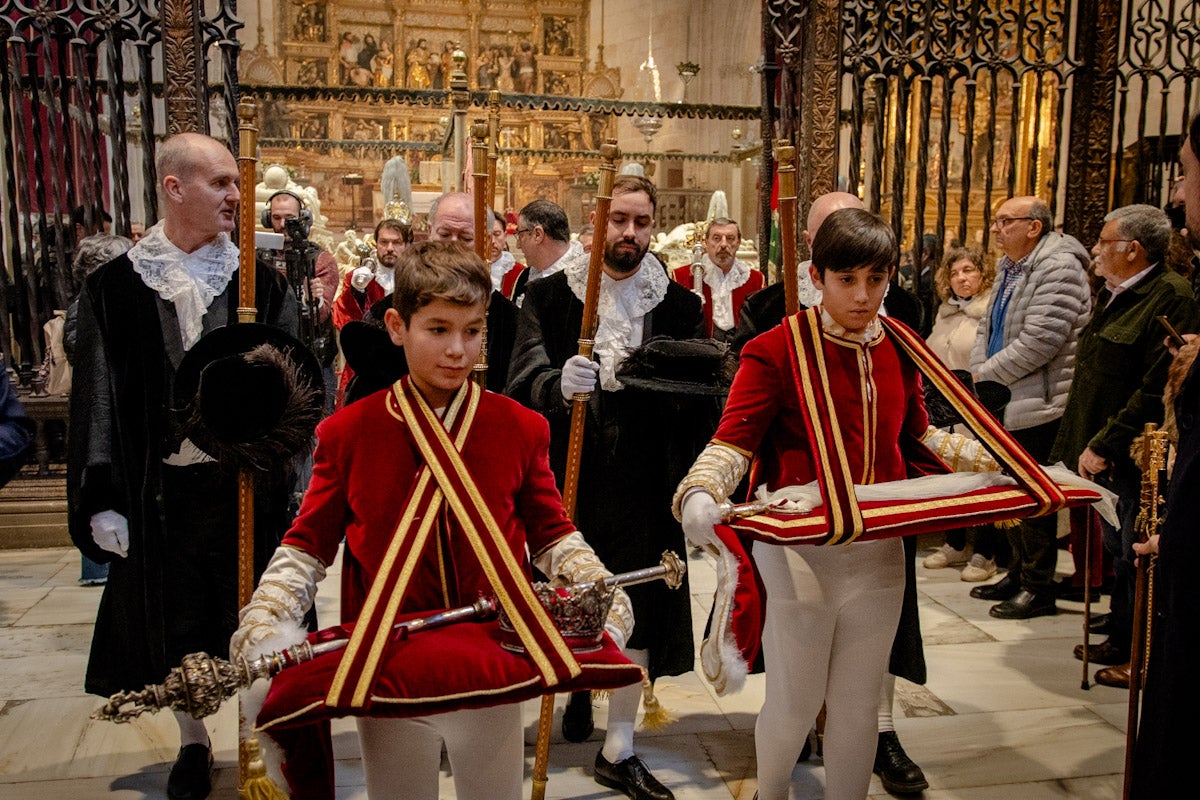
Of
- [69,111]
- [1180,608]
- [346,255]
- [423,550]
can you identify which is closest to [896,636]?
[1180,608]

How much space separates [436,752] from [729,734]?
1903 mm

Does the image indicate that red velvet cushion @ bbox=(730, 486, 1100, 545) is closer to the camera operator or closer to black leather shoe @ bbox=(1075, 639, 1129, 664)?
the camera operator

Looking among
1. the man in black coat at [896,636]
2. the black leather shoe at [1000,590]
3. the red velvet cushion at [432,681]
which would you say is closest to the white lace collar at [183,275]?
the red velvet cushion at [432,681]

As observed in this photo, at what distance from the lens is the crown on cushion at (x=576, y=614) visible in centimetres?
175

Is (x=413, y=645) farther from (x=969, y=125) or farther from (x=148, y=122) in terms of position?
(x=969, y=125)

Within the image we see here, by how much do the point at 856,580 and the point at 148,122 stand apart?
185 inches

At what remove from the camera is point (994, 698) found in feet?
13.0

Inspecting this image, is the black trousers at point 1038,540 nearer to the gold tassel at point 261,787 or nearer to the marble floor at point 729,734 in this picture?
the marble floor at point 729,734

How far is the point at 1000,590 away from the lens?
522 centimetres

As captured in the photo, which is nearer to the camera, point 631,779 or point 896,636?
point 631,779

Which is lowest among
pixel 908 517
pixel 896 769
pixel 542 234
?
pixel 896 769

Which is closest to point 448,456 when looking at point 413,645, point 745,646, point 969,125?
point 413,645

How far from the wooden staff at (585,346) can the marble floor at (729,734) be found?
392 mm

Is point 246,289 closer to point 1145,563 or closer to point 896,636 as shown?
point 896,636
